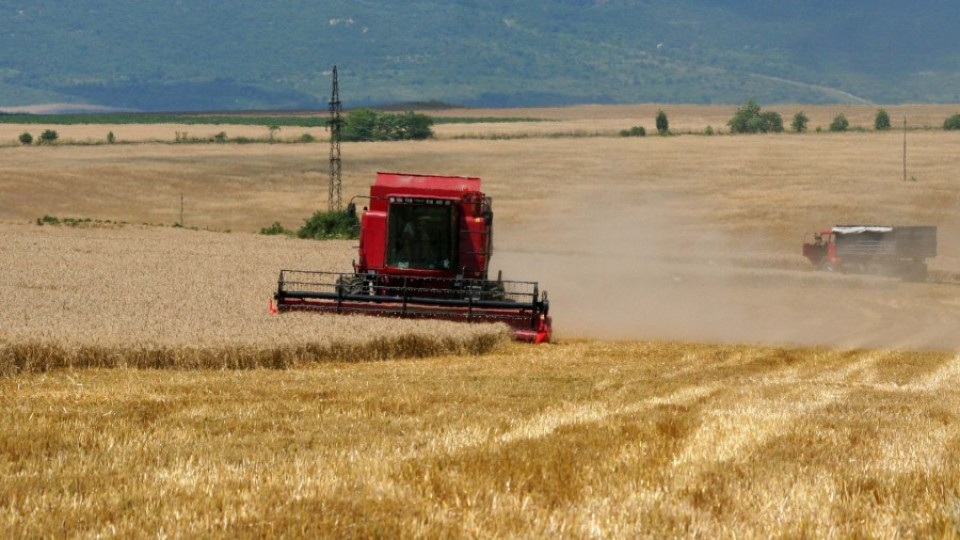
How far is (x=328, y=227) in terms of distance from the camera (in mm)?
50219

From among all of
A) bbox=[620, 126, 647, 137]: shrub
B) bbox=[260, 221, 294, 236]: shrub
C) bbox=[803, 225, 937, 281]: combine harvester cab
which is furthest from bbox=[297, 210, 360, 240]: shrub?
bbox=[620, 126, 647, 137]: shrub

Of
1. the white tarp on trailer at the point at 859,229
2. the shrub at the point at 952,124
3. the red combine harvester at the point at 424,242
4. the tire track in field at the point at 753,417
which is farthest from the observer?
the shrub at the point at 952,124

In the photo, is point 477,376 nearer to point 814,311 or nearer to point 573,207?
point 814,311

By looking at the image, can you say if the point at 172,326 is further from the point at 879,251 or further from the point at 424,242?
the point at 879,251

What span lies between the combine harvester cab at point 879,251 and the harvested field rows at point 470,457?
26576 mm

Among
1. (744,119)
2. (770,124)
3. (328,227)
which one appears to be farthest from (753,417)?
(770,124)

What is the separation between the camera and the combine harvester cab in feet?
129

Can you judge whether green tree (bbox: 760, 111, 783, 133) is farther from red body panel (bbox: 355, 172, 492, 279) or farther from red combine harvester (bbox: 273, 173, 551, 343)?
red body panel (bbox: 355, 172, 492, 279)

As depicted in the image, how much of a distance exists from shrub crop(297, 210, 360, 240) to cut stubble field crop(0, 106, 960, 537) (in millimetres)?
6723

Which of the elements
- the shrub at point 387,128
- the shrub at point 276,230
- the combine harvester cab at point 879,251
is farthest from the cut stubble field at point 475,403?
the shrub at point 387,128

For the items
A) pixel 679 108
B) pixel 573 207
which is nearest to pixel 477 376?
pixel 573 207

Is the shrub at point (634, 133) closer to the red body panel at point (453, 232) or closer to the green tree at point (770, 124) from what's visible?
the green tree at point (770, 124)

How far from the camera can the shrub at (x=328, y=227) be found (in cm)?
4944

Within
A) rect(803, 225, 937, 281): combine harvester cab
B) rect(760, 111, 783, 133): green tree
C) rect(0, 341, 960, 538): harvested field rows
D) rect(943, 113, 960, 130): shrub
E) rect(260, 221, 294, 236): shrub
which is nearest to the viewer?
rect(0, 341, 960, 538): harvested field rows
